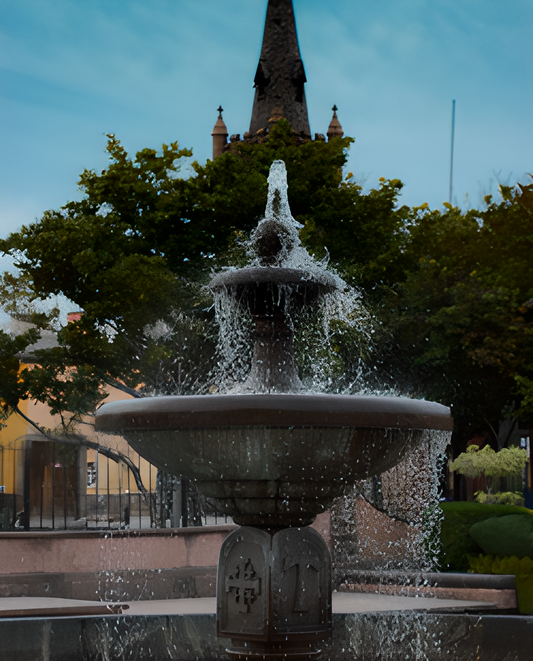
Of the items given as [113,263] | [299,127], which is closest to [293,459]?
[113,263]

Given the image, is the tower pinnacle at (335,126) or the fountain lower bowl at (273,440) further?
the tower pinnacle at (335,126)

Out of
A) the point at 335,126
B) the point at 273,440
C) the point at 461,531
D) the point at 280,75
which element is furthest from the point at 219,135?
the point at 273,440

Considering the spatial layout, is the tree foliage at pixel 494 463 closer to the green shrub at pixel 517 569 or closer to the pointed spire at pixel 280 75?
the green shrub at pixel 517 569

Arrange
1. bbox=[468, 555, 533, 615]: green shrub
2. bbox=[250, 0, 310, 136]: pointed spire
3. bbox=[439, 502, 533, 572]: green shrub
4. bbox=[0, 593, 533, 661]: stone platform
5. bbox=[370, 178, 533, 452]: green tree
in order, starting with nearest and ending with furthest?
bbox=[0, 593, 533, 661]: stone platform
bbox=[468, 555, 533, 615]: green shrub
bbox=[439, 502, 533, 572]: green shrub
bbox=[370, 178, 533, 452]: green tree
bbox=[250, 0, 310, 136]: pointed spire

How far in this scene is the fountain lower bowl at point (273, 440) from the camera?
569 cm

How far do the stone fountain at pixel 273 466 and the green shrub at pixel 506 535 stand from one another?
5.55m

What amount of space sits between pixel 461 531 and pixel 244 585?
647 centimetres

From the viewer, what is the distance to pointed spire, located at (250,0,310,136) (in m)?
38.7

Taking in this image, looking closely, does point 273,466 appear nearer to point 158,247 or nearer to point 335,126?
point 158,247

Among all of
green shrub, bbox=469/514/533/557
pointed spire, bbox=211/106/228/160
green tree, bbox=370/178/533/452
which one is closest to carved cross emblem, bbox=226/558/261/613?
green shrub, bbox=469/514/533/557

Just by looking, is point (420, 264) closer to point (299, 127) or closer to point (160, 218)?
point (160, 218)

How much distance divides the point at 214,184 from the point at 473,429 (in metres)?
11.4

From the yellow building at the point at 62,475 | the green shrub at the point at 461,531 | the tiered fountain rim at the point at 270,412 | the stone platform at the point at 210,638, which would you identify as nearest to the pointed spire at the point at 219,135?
the yellow building at the point at 62,475

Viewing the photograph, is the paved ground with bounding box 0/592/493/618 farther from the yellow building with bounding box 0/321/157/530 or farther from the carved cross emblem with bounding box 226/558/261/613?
the carved cross emblem with bounding box 226/558/261/613
